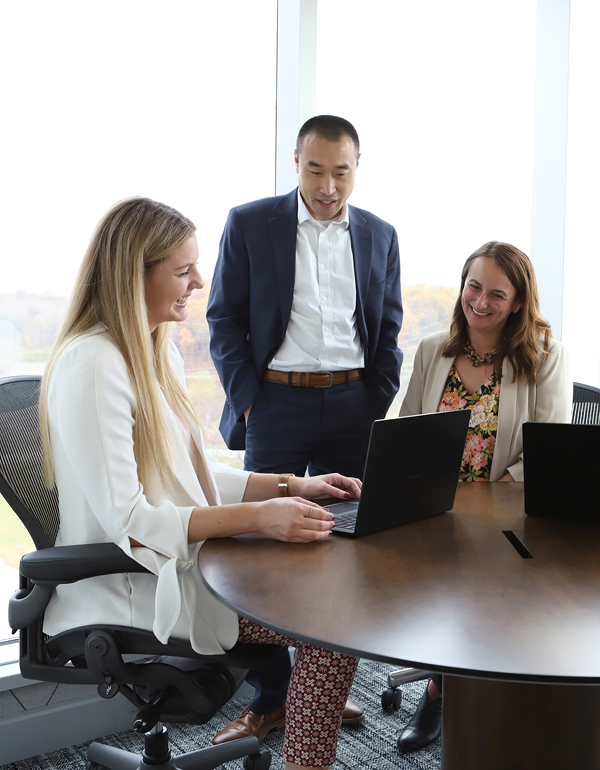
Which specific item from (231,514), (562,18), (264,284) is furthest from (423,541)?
(562,18)

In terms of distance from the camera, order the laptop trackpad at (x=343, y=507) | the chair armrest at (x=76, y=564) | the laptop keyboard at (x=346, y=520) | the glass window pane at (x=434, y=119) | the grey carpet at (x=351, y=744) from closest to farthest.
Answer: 1. the chair armrest at (x=76, y=564)
2. the laptop keyboard at (x=346, y=520)
3. the laptop trackpad at (x=343, y=507)
4. the grey carpet at (x=351, y=744)
5. the glass window pane at (x=434, y=119)

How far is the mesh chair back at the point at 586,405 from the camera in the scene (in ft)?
7.40

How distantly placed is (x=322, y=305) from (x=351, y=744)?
139cm

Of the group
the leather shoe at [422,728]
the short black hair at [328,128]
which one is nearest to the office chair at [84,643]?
the leather shoe at [422,728]

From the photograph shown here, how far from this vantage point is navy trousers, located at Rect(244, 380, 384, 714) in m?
2.31

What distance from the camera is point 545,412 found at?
215cm

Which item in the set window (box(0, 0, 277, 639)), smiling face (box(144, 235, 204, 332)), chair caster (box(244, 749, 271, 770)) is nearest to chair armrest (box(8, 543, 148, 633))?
smiling face (box(144, 235, 204, 332))

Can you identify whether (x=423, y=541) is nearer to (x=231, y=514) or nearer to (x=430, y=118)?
(x=231, y=514)

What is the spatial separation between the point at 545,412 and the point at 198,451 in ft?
3.73

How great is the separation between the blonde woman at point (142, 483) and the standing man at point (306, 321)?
0.76m

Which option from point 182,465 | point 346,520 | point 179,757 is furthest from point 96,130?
point 179,757

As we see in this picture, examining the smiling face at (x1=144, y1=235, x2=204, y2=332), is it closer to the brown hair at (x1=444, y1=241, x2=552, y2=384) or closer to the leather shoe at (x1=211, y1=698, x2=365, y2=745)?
the brown hair at (x1=444, y1=241, x2=552, y2=384)

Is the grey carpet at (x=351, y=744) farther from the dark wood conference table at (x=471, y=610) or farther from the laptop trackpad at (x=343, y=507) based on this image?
the laptop trackpad at (x=343, y=507)

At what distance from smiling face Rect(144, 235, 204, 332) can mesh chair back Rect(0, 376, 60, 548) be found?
34 cm
